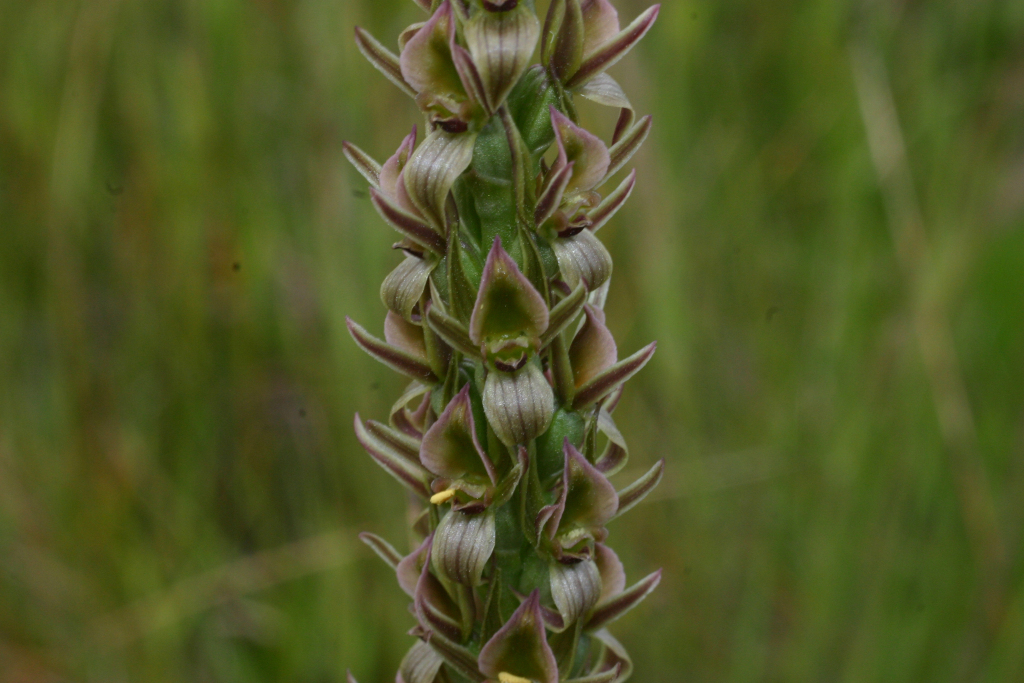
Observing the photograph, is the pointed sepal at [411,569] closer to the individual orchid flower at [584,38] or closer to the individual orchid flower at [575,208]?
the individual orchid flower at [575,208]

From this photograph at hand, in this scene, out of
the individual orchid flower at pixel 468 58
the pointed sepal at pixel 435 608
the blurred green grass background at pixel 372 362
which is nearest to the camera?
the individual orchid flower at pixel 468 58

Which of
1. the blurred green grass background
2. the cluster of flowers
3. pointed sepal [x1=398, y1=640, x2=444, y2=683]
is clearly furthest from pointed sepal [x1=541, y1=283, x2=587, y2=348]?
the blurred green grass background

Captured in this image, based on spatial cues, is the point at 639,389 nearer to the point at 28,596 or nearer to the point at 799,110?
the point at 799,110

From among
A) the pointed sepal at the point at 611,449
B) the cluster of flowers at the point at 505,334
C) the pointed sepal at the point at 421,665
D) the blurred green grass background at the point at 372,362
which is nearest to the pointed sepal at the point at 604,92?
the cluster of flowers at the point at 505,334

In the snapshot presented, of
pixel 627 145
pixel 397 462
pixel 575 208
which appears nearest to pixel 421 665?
pixel 397 462

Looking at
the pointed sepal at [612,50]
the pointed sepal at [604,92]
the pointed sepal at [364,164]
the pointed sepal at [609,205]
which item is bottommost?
the pointed sepal at [609,205]

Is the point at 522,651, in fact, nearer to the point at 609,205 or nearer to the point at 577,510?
the point at 577,510

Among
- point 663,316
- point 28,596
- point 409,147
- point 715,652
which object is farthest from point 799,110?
point 28,596
